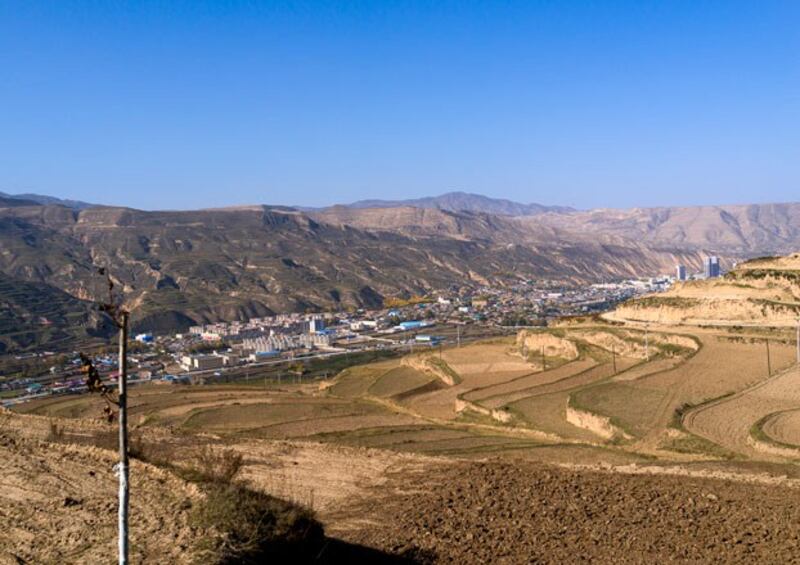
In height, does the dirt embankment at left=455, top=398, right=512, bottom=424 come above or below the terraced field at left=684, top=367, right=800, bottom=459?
below

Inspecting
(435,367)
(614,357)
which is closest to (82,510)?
(614,357)

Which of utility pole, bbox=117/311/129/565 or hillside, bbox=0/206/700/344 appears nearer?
utility pole, bbox=117/311/129/565

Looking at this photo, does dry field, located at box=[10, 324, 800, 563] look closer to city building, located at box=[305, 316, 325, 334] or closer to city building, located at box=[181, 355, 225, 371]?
city building, located at box=[181, 355, 225, 371]

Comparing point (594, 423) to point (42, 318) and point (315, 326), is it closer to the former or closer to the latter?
point (315, 326)

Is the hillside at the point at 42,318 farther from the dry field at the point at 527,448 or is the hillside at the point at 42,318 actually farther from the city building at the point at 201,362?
the dry field at the point at 527,448

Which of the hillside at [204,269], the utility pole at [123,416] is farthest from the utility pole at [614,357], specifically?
the hillside at [204,269]

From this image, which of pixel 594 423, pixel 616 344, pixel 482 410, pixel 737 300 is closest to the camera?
pixel 594 423

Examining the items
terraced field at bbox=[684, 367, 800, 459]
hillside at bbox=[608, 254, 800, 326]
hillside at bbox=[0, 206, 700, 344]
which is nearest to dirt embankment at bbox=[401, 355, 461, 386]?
terraced field at bbox=[684, 367, 800, 459]
